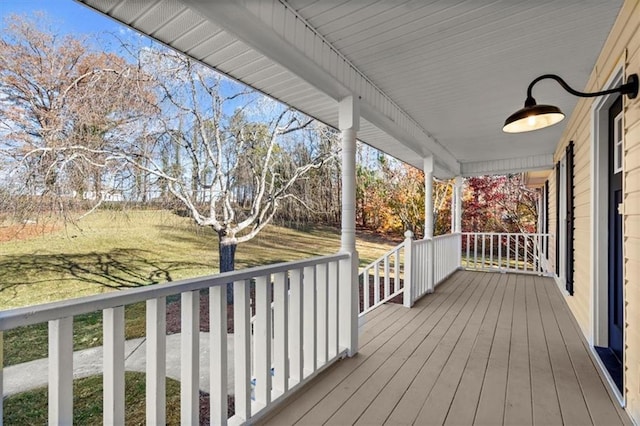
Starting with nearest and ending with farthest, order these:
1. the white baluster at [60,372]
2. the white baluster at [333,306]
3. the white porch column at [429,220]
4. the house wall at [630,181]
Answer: the white baluster at [60,372], the house wall at [630,181], the white baluster at [333,306], the white porch column at [429,220]

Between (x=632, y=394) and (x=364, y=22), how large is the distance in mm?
2751

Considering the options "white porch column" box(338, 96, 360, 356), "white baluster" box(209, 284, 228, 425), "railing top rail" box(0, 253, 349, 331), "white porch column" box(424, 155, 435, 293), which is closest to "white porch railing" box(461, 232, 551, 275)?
"white porch column" box(424, 155, 435, 293)

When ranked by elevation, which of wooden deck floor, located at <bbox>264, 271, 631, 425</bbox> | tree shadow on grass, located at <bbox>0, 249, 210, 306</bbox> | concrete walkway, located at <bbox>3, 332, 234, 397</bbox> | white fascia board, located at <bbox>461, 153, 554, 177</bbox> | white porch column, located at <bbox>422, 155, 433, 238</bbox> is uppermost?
white fascia board, located at <bbox>461, 153, 554, 177</bbox>

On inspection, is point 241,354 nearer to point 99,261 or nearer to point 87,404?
point 87,404

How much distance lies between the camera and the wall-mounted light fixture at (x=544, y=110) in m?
1.77

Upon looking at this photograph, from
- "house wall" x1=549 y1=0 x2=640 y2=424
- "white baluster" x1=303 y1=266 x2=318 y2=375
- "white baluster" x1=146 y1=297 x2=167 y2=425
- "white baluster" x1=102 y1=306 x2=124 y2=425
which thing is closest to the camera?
"white baluster" x1=102 y1=306 x2=124 y2=425

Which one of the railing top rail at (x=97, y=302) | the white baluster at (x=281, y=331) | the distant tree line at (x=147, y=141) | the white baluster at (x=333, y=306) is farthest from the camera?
the distant tree line at (x=147, y=141)

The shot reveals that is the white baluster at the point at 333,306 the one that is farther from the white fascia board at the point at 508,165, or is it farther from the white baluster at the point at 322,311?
the white fascia board at the point at 508,165

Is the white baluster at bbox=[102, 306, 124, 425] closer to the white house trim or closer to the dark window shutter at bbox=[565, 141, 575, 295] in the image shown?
the white house trim

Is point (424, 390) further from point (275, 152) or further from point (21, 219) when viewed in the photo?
point (275, 152)

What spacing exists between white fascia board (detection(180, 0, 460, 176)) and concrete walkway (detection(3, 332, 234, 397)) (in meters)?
3.44

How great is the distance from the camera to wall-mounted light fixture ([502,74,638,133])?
1.77 metres

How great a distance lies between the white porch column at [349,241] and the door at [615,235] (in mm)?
2010

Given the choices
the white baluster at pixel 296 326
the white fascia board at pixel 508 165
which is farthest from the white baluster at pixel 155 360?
the white fascia board at pixel 508 165
